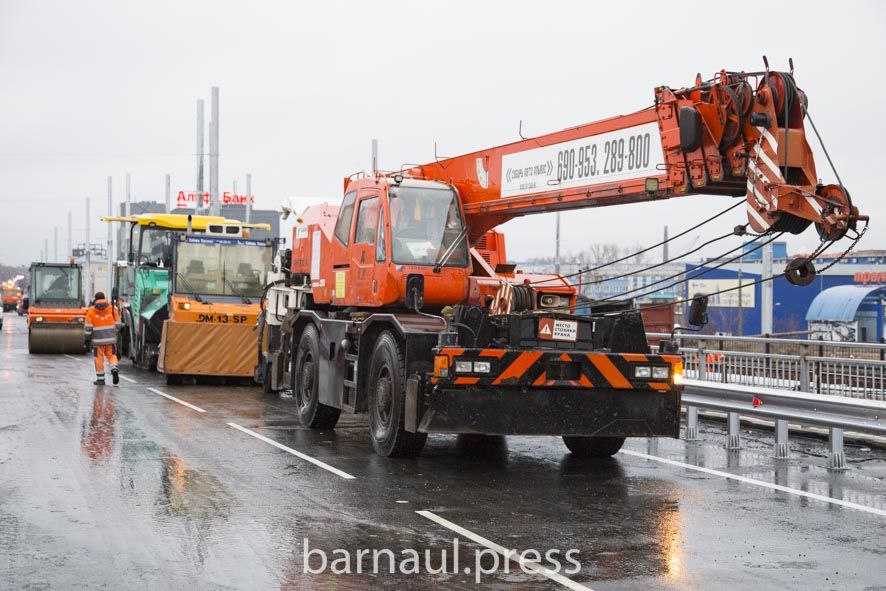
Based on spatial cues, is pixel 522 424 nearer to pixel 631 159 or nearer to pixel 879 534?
pixel 631 159

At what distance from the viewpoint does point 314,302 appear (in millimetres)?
15195

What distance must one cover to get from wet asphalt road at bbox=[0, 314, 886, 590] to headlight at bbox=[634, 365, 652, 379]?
3.30ft

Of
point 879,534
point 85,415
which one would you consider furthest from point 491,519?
point 85,415

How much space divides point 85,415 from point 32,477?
17.5 feet

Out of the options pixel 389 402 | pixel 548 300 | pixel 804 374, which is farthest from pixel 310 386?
pixel 804 374

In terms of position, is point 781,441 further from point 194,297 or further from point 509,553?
point 194,297

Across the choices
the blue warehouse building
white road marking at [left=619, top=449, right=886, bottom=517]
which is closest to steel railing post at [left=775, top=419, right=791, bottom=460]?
white road marking at [left=619, top=449, right=886, bottom=517]

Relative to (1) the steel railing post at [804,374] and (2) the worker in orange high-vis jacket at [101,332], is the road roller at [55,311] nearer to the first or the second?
(2) the worker in orange high-vis jacket at [101,332]

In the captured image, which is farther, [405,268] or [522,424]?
[405,268]

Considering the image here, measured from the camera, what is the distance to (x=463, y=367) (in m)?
10.7

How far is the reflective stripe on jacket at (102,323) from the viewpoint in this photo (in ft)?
67.3

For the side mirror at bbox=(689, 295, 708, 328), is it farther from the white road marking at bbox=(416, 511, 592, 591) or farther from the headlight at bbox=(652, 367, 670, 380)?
the white road marking at bbox=(416, 511, 592, 591)

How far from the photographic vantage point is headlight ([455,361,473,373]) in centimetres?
1068

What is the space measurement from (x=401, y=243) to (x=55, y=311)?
22.5 m
